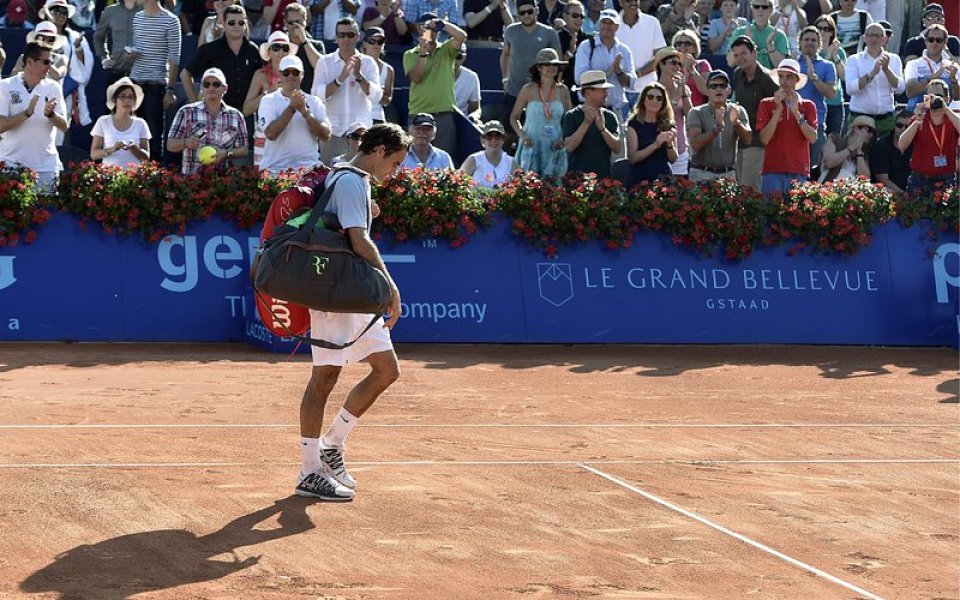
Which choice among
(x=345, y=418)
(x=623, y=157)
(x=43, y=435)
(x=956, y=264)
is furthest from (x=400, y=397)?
(x=956, y=264)

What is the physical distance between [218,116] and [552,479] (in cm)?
793

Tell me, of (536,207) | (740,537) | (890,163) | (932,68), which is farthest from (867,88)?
(740,537)

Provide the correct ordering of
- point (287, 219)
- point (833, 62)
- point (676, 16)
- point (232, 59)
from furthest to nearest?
1. point (676, 16)
2. point (833, 62)
3. point (232, 59)
4. point (287, 219)

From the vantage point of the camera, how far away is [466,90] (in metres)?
18.9

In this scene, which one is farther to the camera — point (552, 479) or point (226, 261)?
point (226, 261)

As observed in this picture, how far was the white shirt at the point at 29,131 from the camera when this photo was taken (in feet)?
50.8

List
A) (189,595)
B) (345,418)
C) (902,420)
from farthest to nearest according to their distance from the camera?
(902,420) → (345,418) → (189,595)

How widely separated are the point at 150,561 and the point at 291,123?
9527mm

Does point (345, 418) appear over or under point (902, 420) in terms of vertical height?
over

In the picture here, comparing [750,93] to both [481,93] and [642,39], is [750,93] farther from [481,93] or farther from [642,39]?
[481,93]

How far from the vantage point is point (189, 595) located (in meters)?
6.65

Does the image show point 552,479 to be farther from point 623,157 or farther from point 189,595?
point 623,157

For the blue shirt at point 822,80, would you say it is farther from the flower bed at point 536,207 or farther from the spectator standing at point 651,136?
the spectator standing at point 651,136

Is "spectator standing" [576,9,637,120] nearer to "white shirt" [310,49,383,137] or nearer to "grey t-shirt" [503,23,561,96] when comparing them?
"grey t-shirt" [503,23,561,96]
